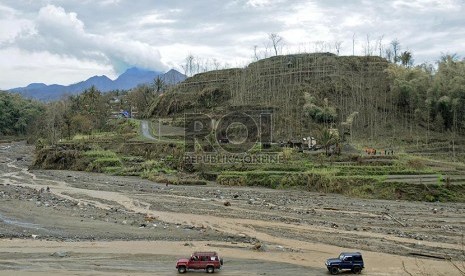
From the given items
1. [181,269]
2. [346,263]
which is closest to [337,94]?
[346,263]

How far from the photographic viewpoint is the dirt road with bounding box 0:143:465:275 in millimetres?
20359

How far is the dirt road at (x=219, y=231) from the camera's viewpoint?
20.4 meters

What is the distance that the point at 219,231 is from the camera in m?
27.2

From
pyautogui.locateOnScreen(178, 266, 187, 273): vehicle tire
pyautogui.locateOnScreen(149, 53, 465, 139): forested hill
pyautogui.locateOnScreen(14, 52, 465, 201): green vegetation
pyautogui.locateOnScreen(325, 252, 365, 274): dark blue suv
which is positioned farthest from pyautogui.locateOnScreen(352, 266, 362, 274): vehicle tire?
pyautogui.locateOnScreen(149, 53, 465, 139): forested hill

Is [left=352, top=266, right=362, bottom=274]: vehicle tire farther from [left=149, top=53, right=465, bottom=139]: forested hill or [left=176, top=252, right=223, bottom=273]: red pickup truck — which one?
[left=149, top=53, right=465, bottom=139]: forested hill

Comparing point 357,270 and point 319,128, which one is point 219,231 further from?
point 319,128

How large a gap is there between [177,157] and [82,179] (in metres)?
12.3

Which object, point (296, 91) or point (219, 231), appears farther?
point (296, 91)

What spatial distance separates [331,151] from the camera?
184 feet

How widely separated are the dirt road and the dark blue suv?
1.72 ft

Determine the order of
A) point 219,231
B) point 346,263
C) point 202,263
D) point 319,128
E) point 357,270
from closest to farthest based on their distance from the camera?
point 346,263
point 202,263
point 357,270
point 219,231
point 319,128

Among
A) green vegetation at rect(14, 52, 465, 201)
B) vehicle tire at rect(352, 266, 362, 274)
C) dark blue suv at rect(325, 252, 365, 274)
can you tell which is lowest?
vehicle tire at rect(352, 266, 362, 274)

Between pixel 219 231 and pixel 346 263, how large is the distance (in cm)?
981

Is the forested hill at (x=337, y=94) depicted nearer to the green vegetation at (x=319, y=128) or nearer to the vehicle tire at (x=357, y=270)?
the green vegetation at (x=319, y=128)
